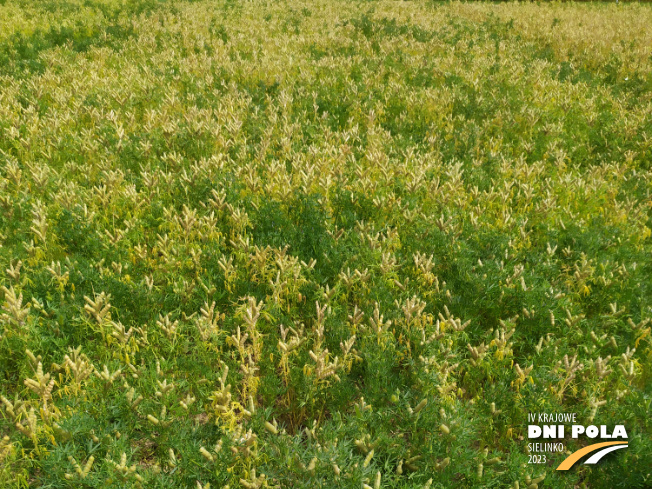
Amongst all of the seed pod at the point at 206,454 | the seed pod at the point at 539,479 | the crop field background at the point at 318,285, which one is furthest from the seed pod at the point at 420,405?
the seed pod at the point at 206,454

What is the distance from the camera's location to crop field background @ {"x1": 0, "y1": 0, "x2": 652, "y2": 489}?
2527 mm

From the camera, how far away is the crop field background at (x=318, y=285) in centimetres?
253

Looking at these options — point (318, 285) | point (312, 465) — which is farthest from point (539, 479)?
point (318, 285)

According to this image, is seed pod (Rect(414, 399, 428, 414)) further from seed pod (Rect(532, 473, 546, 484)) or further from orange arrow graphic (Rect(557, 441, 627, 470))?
orange arrow graphic (Rect(557, 441, 627, 470))

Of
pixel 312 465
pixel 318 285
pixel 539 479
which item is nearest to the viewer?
pixel 312 465

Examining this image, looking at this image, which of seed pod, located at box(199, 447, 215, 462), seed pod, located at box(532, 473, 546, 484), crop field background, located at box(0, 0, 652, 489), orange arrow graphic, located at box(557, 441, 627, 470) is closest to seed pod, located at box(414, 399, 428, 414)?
crop field background, located at box(0, 0, 652, 489)

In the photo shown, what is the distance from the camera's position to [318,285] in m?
3.66

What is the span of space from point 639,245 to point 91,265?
5.30 m

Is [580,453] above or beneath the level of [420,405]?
beneath

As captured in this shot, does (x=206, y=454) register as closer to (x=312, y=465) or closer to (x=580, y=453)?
(x=312, y=465)

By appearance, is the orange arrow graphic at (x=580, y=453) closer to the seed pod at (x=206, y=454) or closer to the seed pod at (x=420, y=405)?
the seed pod at (x=420, y=405)

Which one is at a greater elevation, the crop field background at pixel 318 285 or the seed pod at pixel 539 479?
the crop field background at pixel 318 285

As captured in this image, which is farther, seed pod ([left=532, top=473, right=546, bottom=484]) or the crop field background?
the crop field background

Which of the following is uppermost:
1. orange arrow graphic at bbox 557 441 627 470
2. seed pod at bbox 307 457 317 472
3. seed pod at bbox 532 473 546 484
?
seed pod at bbox 307 457 317 472
